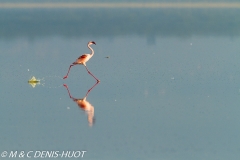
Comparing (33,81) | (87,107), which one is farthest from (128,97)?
(33,81)

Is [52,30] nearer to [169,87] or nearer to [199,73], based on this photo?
[199,73]

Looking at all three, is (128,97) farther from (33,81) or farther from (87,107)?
(33,81)

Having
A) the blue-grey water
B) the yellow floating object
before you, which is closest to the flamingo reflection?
the blue-grey water

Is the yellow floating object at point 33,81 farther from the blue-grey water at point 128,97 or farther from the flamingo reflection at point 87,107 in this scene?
the flamingo reflection at point 87,107

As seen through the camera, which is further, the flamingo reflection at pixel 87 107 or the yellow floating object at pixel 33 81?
the yellow floating object at pixel 33 81

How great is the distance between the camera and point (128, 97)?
10.7 metres

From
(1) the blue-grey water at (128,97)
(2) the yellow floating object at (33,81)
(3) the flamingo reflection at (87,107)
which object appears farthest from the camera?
(2) the yellow floating object at (33,81)

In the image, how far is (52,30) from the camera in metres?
28.0

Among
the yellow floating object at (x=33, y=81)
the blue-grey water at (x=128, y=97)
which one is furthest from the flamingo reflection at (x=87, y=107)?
the yellow floating object at (x=33, y=81)

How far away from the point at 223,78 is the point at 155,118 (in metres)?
4.20

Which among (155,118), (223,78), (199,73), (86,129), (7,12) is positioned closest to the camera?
(86,129)

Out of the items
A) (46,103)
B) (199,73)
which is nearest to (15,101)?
(46,103)

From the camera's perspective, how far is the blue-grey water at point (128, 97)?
768 cm

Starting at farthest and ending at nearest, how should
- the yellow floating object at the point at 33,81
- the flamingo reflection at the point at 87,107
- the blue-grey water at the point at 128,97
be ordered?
the yellow floating object at the point at 33,81, the flamingo reflection at the point at 87,107, the blue-grey water at the point at 128,97
